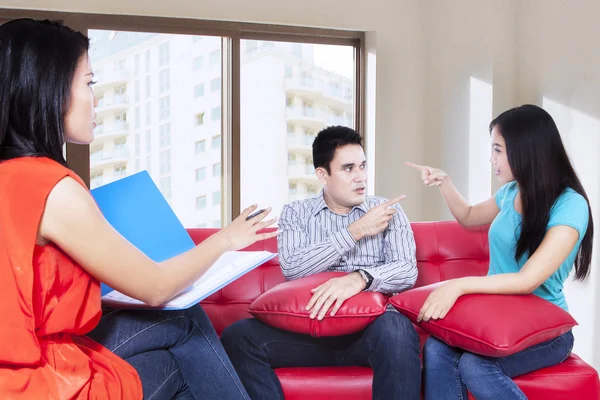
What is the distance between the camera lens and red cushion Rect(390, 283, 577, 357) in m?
1.76

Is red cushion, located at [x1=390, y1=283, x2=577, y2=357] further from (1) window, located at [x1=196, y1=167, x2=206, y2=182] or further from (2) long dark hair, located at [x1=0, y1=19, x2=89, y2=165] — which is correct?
(1) window, located at [x1=196, y1=167, x2=206, y2=182]

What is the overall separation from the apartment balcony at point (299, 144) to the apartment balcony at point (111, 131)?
103cm

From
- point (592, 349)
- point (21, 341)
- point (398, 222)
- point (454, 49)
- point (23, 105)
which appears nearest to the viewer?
point (21, 341)

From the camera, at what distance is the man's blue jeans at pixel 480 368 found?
1.81 m

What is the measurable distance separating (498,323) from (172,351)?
2.74 ft

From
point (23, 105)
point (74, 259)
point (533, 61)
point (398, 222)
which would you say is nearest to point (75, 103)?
point (23, 105)

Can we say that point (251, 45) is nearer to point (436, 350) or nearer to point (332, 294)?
point (332, 294)

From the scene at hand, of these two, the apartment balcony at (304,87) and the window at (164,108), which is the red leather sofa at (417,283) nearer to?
the window at (164,108)

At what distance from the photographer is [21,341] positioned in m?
1.19

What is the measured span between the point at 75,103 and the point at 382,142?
309cm

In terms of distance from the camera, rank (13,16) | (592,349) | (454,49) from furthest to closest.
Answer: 1. (454,49)
2. (13,16)
3. (592,349)

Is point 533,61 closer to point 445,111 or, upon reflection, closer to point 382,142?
point 445,111

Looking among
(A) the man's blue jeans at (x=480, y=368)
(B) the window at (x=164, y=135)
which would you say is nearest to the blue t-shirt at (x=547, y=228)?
(A) the man's blue jeans at (x=480, y=368)

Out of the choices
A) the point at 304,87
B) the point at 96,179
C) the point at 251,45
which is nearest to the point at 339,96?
the point at 304,87
